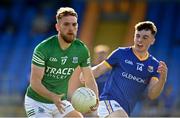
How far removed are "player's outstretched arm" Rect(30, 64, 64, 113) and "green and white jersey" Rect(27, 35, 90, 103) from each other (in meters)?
0.11

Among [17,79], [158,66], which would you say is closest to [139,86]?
[158,66]

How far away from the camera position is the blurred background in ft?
67.7

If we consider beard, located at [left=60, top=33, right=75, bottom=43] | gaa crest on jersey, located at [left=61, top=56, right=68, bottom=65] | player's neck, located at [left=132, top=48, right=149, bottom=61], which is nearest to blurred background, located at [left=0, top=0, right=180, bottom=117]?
player's neck, located at [left=132, top=48, right=149, bottom=61]

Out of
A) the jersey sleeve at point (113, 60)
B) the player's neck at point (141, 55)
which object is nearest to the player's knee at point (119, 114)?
the jersey sleeve at point (113, 60)

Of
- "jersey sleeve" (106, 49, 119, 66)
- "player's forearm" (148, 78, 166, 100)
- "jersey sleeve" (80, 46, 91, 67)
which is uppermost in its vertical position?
"jersey sleeve" (80, 46, 91, 67)

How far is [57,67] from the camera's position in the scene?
7.96 meters

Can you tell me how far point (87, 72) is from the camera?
322 inches

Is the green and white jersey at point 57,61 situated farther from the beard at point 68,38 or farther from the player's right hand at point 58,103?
the player's right hand at point 58,103

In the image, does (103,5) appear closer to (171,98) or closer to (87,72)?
(171,98)

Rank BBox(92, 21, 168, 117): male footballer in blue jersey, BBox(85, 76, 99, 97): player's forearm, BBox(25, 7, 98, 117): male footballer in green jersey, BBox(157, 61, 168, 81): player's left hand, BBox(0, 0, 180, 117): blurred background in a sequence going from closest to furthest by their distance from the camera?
1. BBox(25, 7, 98, 117): male footballer in green jersey
2. BBox(85, 76, 99, 97): player's forearm
3. BBox(157, 61, 168, 81): player's left hand
4. BBox(92, 21, 168, 117): male footballer in blue jersey
5. BBox(0, 0, 180, 117): blurred background

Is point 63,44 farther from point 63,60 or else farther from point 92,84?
point 92,84

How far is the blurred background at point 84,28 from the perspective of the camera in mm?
20641

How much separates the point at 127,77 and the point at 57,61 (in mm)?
1198

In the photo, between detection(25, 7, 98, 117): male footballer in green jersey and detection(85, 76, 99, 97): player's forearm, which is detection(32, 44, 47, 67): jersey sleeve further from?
detection(85, 76, 99, 97): player's forearm
